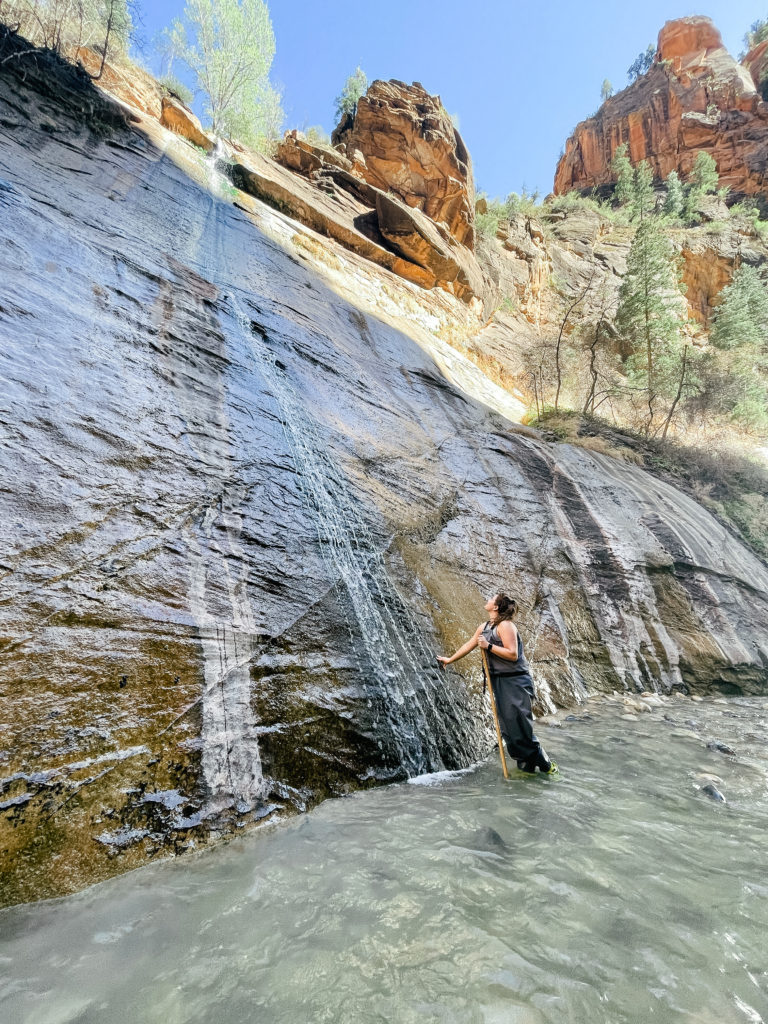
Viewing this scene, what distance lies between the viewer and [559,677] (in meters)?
5.91

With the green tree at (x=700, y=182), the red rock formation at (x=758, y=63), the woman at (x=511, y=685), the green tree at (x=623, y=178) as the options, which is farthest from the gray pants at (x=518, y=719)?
the red rock formation at (x=758, y=63)

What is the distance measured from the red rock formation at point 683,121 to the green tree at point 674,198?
17.0 ft

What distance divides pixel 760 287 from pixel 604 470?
22.1 meters

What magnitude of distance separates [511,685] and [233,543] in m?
2.87

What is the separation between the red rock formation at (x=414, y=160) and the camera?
2161 cm

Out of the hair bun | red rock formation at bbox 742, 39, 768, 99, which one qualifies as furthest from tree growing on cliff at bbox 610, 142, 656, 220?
the hair bun

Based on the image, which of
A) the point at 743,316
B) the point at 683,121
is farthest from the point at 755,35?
the point at 743,316

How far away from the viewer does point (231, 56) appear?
63.1 ft

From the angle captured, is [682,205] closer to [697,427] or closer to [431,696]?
[697,427]

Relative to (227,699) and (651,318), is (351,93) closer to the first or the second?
(651,318)

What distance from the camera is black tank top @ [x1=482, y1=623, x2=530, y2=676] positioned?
13.3 ft

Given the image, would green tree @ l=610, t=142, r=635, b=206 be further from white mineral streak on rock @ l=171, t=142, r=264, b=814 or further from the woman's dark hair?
white mineral streak on rock @ l=171, t=142, r=264, b=814

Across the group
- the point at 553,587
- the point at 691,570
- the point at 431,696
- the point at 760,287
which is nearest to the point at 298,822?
the point at 431,696

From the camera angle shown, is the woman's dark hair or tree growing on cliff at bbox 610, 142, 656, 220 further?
tree growing on cliff at bbox 610, 142, 656, 220
